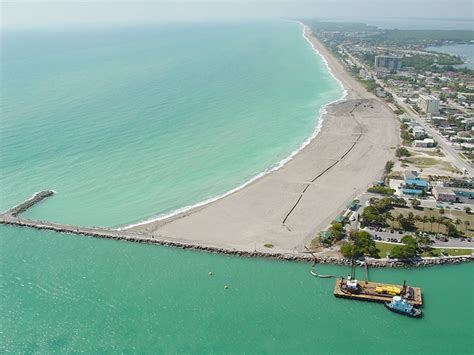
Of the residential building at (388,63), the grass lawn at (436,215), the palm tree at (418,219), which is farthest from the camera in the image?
the residential building at (388,63)

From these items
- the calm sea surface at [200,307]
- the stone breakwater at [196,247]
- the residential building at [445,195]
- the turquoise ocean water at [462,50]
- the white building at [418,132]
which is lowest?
the calm sea surface at [200,307]

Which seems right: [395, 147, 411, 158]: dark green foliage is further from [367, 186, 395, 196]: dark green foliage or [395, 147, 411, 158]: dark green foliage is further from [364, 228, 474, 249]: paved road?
[364, 228, 474, 249]: paved road

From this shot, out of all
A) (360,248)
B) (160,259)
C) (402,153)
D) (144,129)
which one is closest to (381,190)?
(360,248)

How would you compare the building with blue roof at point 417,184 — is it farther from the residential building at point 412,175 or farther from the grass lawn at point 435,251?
the grass lawn at point 435,251

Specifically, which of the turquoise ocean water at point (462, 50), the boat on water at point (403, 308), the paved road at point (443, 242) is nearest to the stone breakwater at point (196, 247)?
the paved road at point (443, 242)

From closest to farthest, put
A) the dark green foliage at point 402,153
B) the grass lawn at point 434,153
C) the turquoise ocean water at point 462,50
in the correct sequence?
1. the dark green foliage at point 402,153
2. the grass lawn at point 434,153
3. the turquoise ocean water at point 462,50

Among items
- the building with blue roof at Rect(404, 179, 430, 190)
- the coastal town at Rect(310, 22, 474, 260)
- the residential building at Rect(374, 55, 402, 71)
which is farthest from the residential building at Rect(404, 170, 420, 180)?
the residential building at Rect(374, 55, 402, 71)

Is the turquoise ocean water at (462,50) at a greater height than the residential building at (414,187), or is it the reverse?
the turquoise ocean water at (462,50)
